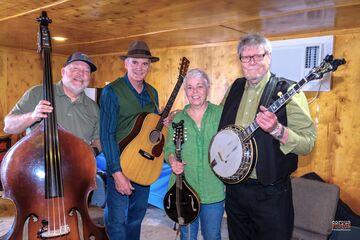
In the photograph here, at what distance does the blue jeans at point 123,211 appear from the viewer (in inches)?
79.1

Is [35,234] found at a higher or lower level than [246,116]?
lower

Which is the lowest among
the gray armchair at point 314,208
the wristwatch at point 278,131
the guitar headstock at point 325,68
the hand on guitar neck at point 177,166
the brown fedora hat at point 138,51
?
the gray armchair at point 314,208

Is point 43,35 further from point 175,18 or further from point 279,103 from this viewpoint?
point 175,18

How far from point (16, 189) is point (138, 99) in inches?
36.5

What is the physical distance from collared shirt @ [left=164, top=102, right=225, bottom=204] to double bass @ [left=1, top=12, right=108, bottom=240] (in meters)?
0.59

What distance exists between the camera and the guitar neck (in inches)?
57.4

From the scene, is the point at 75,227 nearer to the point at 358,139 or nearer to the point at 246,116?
the point at 246,116

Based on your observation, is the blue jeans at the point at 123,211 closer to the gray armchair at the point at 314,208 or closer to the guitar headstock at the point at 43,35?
the guitar headstock at the point at 43,35

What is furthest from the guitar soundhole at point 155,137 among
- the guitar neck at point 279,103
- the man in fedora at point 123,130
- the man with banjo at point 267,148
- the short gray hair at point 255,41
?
the short gray hair at point 255,41

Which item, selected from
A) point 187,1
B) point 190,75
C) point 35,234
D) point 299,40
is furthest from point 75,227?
point 299,40

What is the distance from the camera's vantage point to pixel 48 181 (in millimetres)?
1443

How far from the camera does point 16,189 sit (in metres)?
1.41

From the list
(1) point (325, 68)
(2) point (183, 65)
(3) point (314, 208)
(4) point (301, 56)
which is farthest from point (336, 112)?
(1) point (325, 68)

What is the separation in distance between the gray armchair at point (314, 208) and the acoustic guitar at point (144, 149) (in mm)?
1325
